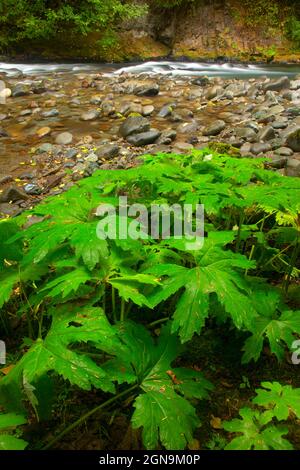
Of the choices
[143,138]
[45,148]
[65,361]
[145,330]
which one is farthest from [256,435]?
[45,148]

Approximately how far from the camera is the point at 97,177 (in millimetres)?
2531

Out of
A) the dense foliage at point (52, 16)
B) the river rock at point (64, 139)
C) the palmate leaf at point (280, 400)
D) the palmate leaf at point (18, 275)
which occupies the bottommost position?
the river rock at point (64, 139)

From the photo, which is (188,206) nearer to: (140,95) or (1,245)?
(1,245)

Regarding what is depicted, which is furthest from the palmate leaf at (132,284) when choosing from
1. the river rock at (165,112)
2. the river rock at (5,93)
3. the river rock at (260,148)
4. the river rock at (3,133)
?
the river rock at (5,93)

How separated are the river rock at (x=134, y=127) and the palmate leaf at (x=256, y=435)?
609 cm

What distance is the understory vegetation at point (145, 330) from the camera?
1.40 m

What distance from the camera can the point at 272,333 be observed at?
1.70 m

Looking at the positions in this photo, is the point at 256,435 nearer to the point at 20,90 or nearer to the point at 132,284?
the point at 132,284

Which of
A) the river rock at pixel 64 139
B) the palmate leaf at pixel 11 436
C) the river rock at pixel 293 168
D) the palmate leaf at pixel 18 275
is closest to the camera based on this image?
the palmate leaf at pixel 11 436

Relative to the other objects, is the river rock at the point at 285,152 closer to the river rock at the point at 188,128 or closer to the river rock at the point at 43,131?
the river rock at the point at 188,128

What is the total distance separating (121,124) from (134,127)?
0.72 metres

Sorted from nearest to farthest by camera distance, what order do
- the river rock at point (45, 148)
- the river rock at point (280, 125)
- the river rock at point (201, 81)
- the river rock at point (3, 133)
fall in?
the river rock at point (45, 148), the river rock at point (280, 125), the river rock at point (3, 133), the river rock at point (201, 81)

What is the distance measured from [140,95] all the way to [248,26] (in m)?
11.1
